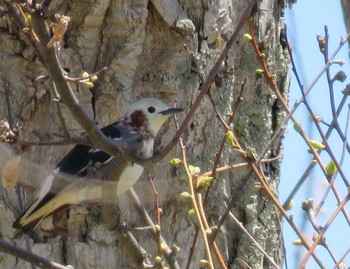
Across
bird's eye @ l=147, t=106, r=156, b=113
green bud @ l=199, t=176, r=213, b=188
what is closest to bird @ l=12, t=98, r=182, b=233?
bird's eye @ l=147, t=106, r=156, b=113

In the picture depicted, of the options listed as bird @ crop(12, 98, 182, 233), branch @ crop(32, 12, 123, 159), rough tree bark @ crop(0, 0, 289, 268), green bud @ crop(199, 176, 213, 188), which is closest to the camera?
branch @ crop(32, 12, 123, 159)

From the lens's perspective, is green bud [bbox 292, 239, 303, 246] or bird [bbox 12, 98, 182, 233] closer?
green bud [bbox 292, 239, 303, 246]

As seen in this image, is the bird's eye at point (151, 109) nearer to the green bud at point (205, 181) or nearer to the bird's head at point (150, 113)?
the bird's head at point (150, 113)

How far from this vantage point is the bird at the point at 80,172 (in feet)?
11.9

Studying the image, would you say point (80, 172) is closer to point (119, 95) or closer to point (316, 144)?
point (119, 95)

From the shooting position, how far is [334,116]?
8.56ft

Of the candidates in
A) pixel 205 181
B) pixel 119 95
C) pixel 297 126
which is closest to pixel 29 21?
pixel 205 181

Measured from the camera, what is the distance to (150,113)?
12.8 ft

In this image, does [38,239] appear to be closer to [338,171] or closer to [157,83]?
[157,83]

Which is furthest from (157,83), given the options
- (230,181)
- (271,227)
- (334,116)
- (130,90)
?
(334,116)

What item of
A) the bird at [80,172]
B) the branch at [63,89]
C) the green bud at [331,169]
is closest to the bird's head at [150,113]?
the bird at [80,172]

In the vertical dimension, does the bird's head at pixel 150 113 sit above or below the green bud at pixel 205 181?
above

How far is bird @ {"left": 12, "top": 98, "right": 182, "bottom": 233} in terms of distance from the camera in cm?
363

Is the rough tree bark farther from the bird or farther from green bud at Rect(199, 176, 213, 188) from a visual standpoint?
green bud at Rect(199, 176, 213, 188)
